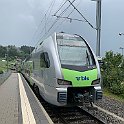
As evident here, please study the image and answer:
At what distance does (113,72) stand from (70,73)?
14.3 m

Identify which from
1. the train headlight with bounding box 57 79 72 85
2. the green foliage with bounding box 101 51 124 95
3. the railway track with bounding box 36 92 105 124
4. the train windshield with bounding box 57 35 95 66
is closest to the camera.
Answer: the railway track with bounding box 36 92 105 124

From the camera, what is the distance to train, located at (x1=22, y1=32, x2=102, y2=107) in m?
11.8

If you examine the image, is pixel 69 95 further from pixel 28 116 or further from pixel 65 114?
pixel 28 116

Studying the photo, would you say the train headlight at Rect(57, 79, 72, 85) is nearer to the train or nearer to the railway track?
the train

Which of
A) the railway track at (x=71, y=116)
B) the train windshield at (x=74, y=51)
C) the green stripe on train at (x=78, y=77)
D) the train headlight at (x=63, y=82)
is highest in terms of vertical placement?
the train windshield at (x=74, y=51)

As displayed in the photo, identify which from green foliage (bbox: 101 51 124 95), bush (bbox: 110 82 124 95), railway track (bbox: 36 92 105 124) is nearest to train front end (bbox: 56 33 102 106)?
railway track (bbox: 36 92 105 124)

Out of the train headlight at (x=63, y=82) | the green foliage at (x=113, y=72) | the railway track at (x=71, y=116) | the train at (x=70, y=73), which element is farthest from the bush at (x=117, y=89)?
the train headlight at (x=63, y=82)

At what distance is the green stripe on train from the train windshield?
2.01 feet

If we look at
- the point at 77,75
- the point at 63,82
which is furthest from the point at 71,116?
the point at 77,75

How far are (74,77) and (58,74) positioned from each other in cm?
59

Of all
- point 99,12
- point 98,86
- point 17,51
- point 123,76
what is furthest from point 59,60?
point 17,51

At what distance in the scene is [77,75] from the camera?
11.9 m

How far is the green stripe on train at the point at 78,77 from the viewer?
11789 mm

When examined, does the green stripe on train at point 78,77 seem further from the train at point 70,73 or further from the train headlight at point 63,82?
the train headlight at point 63,82
